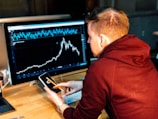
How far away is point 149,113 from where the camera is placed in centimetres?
100

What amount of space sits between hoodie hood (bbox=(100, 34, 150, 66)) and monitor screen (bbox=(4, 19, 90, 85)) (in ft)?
1.68

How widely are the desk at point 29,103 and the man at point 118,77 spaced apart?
20 cm

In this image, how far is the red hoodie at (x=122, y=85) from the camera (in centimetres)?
96

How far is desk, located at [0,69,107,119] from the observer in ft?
3.89

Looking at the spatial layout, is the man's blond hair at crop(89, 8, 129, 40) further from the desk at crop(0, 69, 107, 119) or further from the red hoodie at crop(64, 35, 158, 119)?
the desk at crop(0, 69, 107, 119)

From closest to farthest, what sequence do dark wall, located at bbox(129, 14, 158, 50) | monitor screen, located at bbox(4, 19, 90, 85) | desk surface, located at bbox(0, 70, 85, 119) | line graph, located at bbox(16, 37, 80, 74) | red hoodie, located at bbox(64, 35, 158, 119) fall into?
red hoodie, located at bbox(64, 35, 158, 119), desk surface, located at bbox(0, 70, 85, 119), monitor screen, located at bbox(4, 19, 90, 85), line graph, located at bbox(16, 37, 80, 74), dark wall, located at bbox(129, 14, 158, 50)

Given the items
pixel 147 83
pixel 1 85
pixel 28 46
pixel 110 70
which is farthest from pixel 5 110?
pixel 147 83

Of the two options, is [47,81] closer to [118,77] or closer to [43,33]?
[43,33]

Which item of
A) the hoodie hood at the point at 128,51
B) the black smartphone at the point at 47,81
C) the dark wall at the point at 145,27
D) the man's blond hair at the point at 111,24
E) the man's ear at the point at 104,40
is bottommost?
the dark wall at the point at 145,27

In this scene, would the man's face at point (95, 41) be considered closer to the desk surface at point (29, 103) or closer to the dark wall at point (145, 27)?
the desk surface at point (29, 103)

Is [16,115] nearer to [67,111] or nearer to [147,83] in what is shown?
[67,111]

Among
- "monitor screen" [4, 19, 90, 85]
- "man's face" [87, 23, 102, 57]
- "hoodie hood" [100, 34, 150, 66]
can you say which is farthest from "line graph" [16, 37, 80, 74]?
"hoodie hood" [100, 34, 150, 66]

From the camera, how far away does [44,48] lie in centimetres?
143

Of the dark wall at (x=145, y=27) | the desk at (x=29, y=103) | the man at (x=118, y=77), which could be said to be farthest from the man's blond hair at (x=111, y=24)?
the dark wall at (x=145, y=27)
